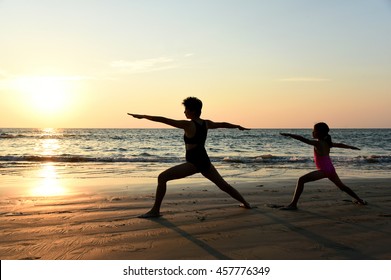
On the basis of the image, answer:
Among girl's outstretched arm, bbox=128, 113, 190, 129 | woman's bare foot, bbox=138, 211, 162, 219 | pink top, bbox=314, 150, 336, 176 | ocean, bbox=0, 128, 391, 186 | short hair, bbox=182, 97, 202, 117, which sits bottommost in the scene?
ocean, bbox=0, 128, 391, 186

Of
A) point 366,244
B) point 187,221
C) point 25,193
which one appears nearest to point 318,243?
point 366,244

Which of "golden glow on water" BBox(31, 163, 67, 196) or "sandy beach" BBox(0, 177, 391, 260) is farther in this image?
"golden glow on water" BBox(31, 163, 67, 196)

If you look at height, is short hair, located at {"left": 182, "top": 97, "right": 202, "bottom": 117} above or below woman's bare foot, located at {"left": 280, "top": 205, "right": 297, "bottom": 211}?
above

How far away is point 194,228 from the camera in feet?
16.6

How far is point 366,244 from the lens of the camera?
169 inches

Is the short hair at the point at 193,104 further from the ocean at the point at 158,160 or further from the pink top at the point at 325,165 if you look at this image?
the ocean at the point at 158,160

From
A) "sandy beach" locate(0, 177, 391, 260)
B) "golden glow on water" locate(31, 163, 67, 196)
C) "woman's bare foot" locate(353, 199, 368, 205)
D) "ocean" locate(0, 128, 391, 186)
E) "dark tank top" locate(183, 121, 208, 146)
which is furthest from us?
"ocean" locate(0, 128, 391, 186)

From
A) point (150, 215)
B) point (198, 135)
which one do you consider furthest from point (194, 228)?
point (198, 135)

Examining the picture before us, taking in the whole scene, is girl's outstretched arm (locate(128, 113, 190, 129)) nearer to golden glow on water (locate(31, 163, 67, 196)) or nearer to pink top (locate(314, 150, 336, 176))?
pink top (locate(314, 150, 336, 176))

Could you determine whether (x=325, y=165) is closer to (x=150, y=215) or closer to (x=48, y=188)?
(x=150, y=215)

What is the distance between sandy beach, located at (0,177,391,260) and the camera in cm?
402

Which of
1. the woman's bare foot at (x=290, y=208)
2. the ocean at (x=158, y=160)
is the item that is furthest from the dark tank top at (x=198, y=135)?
the ocean at (x=158, y=160)

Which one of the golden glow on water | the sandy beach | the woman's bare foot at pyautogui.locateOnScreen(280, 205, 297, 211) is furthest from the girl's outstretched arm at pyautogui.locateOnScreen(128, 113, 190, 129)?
the golden glow on water

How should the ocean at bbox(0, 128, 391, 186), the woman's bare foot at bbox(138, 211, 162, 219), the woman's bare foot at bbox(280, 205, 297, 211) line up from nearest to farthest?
1. the woman's bare foot at bbox(138, 211, 162, 219)
2. the woman's bare foot at bbox(280, 205, 297, 211)
3. the ocean at bbox(0, 128, 391, 186)
